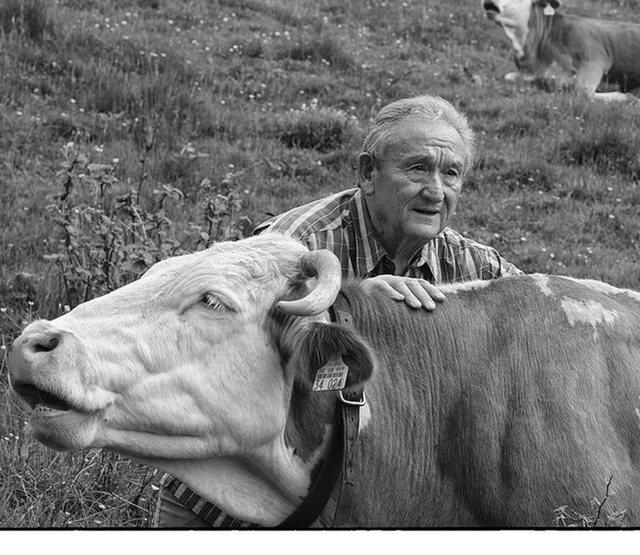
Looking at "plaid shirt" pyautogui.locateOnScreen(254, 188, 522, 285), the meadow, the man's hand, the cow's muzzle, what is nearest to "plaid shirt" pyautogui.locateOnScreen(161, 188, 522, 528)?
"plaid shirt" pyautogui.locateOnScreen(254, 188, 522, 285)

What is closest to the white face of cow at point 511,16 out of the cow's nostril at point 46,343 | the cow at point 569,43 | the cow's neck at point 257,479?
the cow at point 569,43

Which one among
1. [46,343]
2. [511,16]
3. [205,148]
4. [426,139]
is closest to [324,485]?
[46,343]

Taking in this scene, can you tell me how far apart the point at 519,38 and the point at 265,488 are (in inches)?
→ 429

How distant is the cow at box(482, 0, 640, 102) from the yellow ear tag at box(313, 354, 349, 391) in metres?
10.3

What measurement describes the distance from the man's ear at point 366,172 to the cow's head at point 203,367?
4.33ft

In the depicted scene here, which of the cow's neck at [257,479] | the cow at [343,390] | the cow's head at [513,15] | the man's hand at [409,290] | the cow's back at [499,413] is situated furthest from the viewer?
the cow's head at [513,15]

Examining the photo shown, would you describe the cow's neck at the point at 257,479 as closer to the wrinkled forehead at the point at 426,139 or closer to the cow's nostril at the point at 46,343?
the cow's nostril at the point at 46,343

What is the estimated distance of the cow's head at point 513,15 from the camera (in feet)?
45.3

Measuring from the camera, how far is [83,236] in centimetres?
650

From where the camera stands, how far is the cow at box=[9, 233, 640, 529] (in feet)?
11.3

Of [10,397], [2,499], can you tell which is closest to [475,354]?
[2,499]

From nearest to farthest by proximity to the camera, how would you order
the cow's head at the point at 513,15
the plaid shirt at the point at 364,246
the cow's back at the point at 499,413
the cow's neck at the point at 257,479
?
the cow's neck at the point at 257,479
the cow's back at the point at 499,413
the plaid shirt at the point at 364,246
the cow's head at the point at 513,15

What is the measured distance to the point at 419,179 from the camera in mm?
4801

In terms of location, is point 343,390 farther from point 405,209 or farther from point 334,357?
point 405,209
